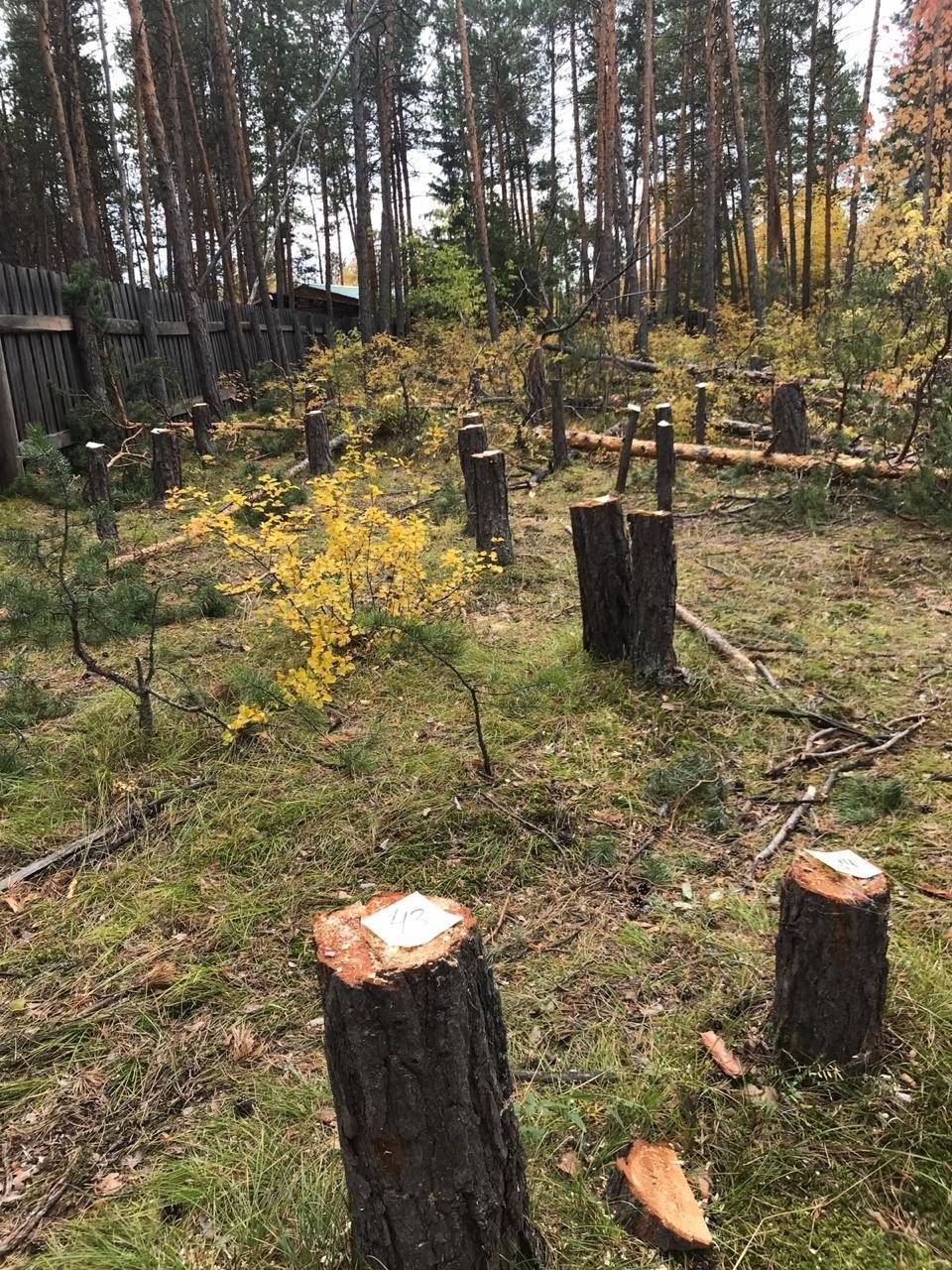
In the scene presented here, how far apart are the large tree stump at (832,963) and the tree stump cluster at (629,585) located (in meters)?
2.20

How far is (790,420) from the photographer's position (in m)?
9.10

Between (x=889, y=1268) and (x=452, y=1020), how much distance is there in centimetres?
108

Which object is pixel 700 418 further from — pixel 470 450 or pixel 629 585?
pixel 629 585

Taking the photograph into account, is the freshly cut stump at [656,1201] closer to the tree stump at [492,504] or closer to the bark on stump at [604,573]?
the bark on stump at [604,573]

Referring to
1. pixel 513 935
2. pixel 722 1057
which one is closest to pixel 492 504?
pixel 513 935

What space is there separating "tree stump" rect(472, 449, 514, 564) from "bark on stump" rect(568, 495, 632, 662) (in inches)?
81.7

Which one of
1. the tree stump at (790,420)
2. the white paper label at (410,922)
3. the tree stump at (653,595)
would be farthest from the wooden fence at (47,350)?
the tree stump at (790,420)

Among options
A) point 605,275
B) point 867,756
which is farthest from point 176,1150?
point 605,275

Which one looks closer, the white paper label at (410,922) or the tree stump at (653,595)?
the white paper label at (410,922)

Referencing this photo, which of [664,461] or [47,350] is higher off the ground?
[47,350]

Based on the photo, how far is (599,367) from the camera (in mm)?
12664

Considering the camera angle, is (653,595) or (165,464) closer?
(653,595)

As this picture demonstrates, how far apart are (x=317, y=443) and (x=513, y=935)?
8849mm

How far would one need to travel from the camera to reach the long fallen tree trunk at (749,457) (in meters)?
7.53
